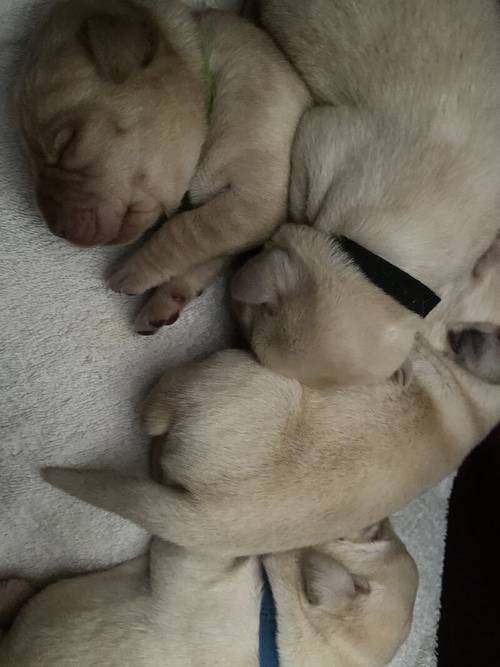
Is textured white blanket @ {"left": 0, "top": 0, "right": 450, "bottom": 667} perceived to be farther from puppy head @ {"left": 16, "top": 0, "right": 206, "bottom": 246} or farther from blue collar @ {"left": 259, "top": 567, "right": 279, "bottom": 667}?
blue collar @ {"left": 259, "top": 567, "right": 279, "bottom": 667}

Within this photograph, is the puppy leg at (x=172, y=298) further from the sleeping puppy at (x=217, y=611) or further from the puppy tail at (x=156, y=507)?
the sleeping puppy at (x=217, y=611)

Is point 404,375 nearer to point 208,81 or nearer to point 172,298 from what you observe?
point 172,298

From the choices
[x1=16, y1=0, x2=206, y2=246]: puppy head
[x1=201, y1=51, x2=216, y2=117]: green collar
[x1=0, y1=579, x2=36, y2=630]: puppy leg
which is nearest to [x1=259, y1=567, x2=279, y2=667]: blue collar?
[x1=0, y1=579, x2=36, y2=630]: puppy leg

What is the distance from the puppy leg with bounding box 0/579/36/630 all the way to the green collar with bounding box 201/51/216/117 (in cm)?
144

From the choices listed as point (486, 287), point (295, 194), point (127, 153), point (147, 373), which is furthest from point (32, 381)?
point (486, 287)

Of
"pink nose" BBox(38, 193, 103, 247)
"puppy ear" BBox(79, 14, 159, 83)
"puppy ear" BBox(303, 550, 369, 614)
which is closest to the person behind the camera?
"puppy ear" BBox(79, 14, 159, 83)

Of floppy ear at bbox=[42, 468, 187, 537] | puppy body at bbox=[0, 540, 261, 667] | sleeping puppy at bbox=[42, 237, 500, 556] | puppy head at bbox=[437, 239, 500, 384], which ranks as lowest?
puppy body at bbox=[0, 540, 261, 667]

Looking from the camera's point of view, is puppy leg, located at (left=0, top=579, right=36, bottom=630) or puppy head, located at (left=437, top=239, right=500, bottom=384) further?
puppy head, located at (left=437, top=239, right=500, bottom=384)

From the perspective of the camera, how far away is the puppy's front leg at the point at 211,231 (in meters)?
2.24

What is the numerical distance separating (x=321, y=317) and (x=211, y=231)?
1.30 feet

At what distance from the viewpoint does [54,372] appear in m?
2.42

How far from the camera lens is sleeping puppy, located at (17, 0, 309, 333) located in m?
2.01

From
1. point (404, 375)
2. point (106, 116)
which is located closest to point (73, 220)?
point (106, 116)

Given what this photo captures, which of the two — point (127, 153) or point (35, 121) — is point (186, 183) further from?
point (35, 121)
